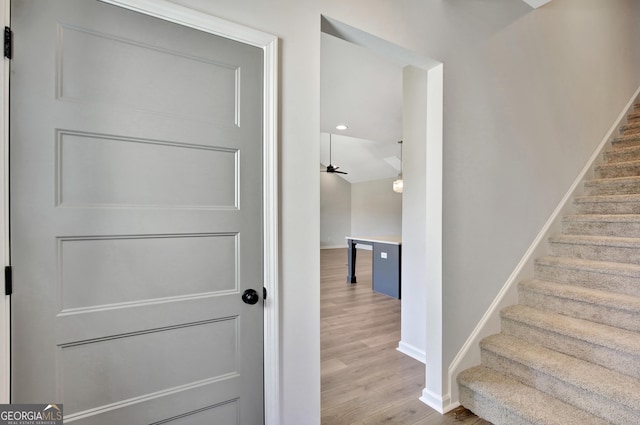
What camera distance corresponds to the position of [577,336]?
1922 mm

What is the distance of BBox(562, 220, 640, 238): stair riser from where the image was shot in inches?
94.7

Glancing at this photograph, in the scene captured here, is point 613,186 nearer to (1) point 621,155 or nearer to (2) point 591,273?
(1) point 621,155

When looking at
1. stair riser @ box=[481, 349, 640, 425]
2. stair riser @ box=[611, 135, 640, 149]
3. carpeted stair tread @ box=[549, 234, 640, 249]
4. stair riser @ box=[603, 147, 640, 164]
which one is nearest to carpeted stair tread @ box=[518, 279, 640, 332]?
carpeted stair tread @ box=[549, 234, 640, 249]

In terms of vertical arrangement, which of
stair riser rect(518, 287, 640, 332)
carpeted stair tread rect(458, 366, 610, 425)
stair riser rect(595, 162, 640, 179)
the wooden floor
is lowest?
the wooden floor

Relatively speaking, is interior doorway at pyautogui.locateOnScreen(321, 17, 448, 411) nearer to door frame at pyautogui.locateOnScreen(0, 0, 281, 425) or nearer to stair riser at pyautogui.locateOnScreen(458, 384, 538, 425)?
stair riser at pyautogui.locateOnScreen(458, 384, 538, 425)

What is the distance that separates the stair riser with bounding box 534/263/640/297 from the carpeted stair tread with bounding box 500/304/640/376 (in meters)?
0.33

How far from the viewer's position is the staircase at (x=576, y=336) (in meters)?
1.68

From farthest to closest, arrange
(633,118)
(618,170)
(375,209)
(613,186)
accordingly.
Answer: (375,209) → (633,118) → (618,170) → (613,186)

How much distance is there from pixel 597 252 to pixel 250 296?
A: 9.18ft

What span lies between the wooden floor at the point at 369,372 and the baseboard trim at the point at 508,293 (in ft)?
0.58

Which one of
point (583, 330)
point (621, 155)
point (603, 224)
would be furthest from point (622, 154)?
point (583, 330)

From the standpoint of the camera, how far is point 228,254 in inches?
53.7

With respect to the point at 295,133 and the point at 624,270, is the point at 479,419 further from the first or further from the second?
the point at 295,133

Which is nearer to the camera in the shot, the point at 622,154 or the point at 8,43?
the point at 8,43
